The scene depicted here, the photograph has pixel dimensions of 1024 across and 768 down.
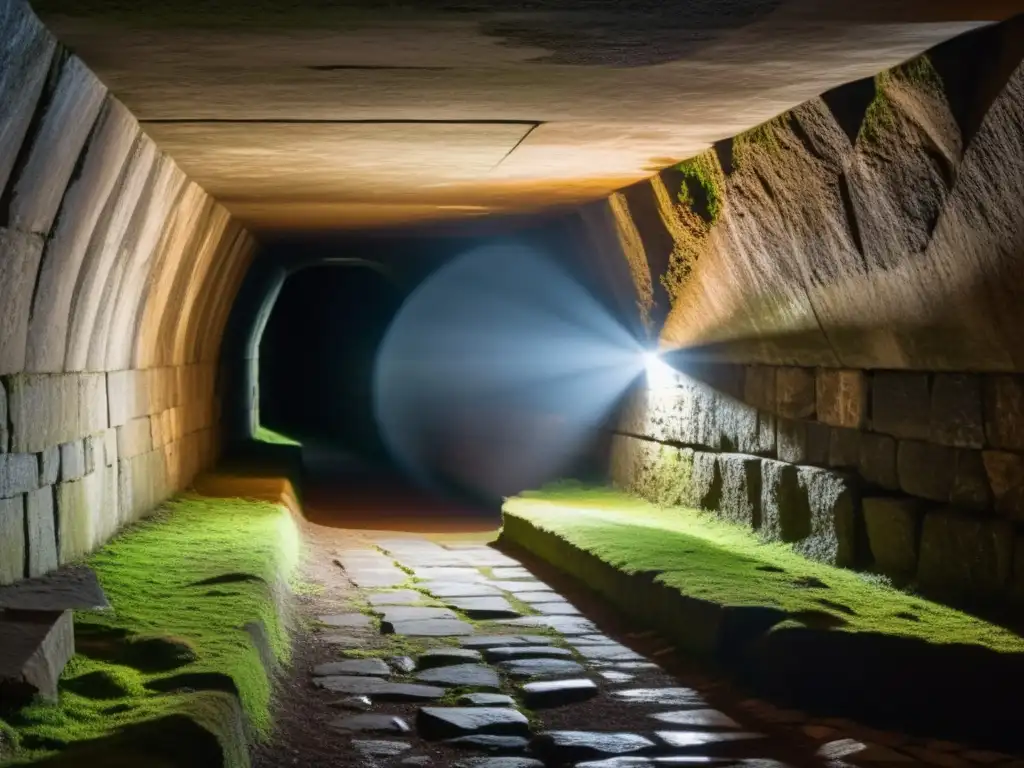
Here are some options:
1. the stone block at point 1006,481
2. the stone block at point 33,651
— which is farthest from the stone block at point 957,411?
the stone block at point 33,651

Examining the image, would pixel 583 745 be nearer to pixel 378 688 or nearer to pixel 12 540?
pixel 378 688

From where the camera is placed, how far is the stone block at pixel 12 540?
5691 millimetres

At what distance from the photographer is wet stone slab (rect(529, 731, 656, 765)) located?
5.06m

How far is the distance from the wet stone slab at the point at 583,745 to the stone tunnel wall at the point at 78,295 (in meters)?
2.52

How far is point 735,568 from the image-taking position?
7504 millimetres

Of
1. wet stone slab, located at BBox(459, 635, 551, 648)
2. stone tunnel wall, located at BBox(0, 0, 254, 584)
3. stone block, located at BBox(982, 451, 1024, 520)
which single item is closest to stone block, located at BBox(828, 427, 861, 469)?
stone block, located at BBox(982, 451, 1024, 520)

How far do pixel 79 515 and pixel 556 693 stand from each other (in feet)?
9.66

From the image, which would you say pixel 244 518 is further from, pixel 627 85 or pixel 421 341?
pixel 421 341

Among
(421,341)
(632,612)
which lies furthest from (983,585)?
(421,341)

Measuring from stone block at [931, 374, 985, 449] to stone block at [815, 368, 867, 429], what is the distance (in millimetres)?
788

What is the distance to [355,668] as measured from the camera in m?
6.48

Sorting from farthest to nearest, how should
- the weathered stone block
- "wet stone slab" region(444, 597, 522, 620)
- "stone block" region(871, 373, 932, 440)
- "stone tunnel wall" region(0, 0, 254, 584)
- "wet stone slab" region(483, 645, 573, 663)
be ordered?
"wet stone slab" region(444, 597, 522, 620) < "stone block" region(871, 373, 932, 440) < "wet stone slab" region(483, 645, 573, 663) < the weathered stone block < "stone tunnel wall" region(0, 0, 254, 584)

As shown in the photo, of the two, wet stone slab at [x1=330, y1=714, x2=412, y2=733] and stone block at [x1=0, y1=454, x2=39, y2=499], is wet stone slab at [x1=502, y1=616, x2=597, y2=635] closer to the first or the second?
wet stone slab at [x1=330, y1=714, x2=412, y2=733]

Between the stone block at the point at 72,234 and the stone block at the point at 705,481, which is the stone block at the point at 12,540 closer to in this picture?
the stone block at the point at 72,234
